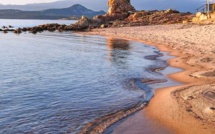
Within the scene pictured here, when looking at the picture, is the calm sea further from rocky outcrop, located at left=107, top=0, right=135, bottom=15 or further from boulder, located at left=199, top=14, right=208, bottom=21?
rocky outcrop, located at left=107, top=0, right=135, bottom=15

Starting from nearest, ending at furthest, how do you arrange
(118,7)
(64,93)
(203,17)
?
(64,93) → (203,17) → (118,7)

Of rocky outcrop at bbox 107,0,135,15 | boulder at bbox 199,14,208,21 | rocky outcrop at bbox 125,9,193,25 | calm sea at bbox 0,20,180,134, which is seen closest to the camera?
calm sea at bbox 0,20,180,134

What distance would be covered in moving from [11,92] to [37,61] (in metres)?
9.21

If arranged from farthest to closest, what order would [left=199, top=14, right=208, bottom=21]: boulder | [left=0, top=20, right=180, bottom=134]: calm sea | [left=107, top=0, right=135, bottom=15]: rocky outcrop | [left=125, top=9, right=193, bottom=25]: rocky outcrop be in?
[left=107, top=0, right=135, bottom=15]: rocky outcrop, [left=125, top=9, right=193, bottom=25]: rocky outcrop, [left=199, top=14, right=208, bottom=21]: boulder, [left=0, top=20, right=180, bottom=134]: calm sea

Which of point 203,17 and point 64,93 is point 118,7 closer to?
point 203,17

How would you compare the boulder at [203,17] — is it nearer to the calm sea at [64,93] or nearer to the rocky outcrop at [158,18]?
the rocky outcrop at [158,18]

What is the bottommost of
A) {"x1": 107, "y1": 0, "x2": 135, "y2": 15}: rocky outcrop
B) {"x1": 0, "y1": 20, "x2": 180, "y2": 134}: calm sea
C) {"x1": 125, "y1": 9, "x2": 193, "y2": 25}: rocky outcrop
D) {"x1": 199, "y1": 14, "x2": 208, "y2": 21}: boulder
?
{"x1": 0, "y1": 20, "x2": 180, "y2": 134}: calm sea

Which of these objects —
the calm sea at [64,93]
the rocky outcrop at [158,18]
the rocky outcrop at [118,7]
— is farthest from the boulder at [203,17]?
the rocky outcrop at [118,7]

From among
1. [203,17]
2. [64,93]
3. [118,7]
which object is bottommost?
[64,93]

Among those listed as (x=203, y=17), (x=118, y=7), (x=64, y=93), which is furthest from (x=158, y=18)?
(x=64, y=93)

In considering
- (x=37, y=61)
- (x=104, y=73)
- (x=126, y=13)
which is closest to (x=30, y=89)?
(x=104, y=73)

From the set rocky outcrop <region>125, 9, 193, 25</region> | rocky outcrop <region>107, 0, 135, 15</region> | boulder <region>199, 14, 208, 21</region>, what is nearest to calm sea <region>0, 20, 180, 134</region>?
boulder <region>199, 14, 208, 21</region>

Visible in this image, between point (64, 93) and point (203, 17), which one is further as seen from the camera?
point (203, 17)

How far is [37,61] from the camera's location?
2052 centimetres
